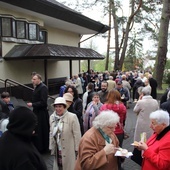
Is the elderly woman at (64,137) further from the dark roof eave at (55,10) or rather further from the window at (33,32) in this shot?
the window at (33,32)

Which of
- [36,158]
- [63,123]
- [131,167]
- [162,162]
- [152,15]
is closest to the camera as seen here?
[36,158]

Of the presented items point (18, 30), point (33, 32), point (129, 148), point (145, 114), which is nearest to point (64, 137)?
point (145, 114)

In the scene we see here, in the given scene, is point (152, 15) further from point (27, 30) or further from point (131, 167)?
point (131, 167)

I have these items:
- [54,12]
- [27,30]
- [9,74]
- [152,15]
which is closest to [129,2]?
[152,15]

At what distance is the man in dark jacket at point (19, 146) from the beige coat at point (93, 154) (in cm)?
71

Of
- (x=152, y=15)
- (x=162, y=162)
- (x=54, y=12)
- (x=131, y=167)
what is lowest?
(x=131, y=167)

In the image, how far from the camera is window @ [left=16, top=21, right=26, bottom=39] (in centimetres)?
1420

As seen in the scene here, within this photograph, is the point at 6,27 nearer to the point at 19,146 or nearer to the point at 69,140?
the point at 69,140

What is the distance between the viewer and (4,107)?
596cm

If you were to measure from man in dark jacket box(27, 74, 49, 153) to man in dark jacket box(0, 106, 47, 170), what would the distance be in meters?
3.68

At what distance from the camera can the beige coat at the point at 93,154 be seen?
307 cm

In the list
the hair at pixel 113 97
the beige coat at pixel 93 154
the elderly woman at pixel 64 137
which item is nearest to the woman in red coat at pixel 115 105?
the hair at pixel 113 97

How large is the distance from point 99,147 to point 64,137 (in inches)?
52.4

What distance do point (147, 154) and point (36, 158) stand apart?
1.56 meters
